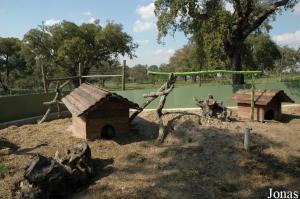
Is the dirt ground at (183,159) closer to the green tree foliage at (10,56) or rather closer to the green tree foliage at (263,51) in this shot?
the green tree foliage at (263,51)

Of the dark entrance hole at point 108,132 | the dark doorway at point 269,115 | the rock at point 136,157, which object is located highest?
the dark doorway at point 269,115

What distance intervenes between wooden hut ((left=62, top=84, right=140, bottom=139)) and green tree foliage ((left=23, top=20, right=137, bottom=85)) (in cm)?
2887

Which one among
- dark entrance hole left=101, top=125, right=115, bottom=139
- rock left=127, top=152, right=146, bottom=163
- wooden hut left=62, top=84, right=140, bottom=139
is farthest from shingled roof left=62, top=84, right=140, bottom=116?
rock left=127, top=152, right=146, bottom=163

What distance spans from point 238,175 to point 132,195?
2.52 m

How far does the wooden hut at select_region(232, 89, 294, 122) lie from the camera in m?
13.1

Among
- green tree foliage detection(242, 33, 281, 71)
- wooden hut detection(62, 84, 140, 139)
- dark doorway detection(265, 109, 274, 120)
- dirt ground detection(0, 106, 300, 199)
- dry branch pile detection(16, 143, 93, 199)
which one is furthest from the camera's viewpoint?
green tree foliage detection(242, 33, 281, 71)

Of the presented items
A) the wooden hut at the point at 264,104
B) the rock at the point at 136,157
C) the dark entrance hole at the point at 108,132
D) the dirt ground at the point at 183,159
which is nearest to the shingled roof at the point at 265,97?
the wooden hut at the point at 264,104

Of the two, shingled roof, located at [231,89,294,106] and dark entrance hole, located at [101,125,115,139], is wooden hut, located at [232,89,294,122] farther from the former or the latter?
dark entrance hole, located at [101,125,115,139]

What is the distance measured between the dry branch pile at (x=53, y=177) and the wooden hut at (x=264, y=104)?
7.14 meters

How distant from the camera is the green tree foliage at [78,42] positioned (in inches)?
1586

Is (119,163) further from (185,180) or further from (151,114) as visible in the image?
(151,114)

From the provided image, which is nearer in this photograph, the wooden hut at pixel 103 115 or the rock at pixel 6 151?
the rock at pixel 6 151

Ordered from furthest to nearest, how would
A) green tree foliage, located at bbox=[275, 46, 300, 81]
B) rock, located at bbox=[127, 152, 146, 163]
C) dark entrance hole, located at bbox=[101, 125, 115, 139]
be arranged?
1. green tree foliage, located at bbox=[275, 46, 300, 81]
2. dark entrance hole, located at bbox=[101, 125, 115, 139]
3. rock, located at bbox=[127, 152, 146, 163]

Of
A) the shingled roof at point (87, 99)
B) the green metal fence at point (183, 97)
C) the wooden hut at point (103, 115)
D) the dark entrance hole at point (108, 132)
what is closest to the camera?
the shingled roof at point (87, 99)
